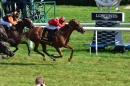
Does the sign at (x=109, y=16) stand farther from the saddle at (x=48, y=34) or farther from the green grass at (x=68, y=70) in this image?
the saddle at (x=48, y=34)

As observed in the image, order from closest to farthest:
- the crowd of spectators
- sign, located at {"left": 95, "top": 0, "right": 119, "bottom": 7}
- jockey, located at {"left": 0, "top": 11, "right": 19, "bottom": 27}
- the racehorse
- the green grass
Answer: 1. the green grass
2. the racehorse
3. jockey, located at {"left": 0, "top": 11, "right": 19, "bottom": 27}
4. sign, located at {"left": 95, "top": 0, "right": 119, "bottom": 7}
5. the crowd of spectators

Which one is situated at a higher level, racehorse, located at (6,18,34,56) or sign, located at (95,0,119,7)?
sign, located at (95,0,119,7)

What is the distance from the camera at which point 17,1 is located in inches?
773

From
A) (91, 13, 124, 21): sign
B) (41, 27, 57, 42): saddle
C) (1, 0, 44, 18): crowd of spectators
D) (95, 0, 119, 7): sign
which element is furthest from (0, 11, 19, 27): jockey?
(1, 0, 44, 18): crowd of spectators

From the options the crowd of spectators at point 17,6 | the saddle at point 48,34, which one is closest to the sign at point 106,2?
the saddle at point 48,34

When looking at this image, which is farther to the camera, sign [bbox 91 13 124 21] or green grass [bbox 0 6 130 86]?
sign [bbox 91 13 124 21]

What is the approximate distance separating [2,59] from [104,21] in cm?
393

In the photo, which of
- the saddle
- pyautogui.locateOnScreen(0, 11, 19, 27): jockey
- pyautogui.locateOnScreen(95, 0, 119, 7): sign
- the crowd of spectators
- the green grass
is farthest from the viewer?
the crowd of spectators

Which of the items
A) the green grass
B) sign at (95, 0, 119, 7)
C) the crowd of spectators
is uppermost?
sign at (95, 0, 119, 7)

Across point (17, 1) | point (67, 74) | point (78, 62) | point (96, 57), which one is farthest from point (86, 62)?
point (17, 1)

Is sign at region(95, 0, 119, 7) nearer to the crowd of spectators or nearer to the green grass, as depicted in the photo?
the green grass

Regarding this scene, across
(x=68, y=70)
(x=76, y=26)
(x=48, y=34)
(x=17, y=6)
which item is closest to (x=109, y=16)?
(x=76, y=26)

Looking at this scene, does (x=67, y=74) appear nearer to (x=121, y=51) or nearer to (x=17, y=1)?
(x=121, y=51)

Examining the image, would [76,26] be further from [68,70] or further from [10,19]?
[10,19]
